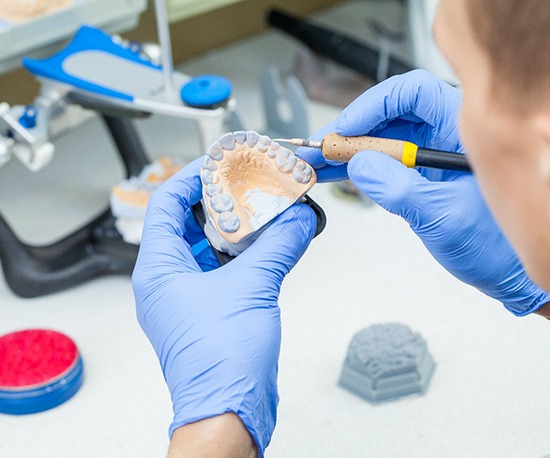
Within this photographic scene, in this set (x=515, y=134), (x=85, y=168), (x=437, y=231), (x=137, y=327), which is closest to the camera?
(x=515, y=134)

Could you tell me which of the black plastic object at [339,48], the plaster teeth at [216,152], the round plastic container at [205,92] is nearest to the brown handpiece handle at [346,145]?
the plaster teeth at [216,152]

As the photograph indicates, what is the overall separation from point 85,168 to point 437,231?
0.87 meters

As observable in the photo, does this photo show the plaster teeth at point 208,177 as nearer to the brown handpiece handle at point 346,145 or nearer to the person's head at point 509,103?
the brown handpiece handle at point 346,145

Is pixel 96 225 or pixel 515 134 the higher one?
pixel 515 134

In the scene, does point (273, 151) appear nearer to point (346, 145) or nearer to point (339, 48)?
point (346, 145)

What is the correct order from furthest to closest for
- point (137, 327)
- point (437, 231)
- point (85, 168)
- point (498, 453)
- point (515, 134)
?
point (85, 168)
point (137, 327)
point (498, 453)
point (437, 231)
point (515, 134)

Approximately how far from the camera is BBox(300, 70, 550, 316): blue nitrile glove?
2.41 ft

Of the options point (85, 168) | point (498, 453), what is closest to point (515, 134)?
point (498, 453)

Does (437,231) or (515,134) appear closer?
(515,134)

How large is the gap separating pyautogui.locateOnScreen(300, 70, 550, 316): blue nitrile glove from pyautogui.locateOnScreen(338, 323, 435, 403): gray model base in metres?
0.18

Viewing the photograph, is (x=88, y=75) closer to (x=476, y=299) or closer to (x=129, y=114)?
(x=129, y=114)

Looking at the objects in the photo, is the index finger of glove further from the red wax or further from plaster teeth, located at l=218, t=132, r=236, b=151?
the red wax

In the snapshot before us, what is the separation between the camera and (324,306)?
115cm

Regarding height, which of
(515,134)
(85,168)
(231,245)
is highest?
(515,134)
